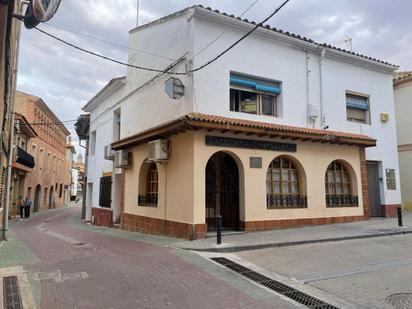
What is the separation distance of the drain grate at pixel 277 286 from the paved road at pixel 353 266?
1.45ft

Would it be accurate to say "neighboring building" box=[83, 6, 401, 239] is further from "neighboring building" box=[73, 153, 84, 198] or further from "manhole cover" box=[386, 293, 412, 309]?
"neighboring building" box=[73, 153, 84, 198]

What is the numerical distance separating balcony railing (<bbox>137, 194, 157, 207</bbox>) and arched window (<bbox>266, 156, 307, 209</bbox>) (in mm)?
4177

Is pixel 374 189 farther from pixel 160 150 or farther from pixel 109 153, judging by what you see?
pixel 109 153

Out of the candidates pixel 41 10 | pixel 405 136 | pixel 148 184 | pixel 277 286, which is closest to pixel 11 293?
pixel 277 286

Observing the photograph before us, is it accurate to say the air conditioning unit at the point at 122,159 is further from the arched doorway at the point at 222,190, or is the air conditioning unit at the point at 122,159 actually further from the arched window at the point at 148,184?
the arched doorway at the point at 222,190

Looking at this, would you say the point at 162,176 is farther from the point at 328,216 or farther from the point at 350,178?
the point at 350,178

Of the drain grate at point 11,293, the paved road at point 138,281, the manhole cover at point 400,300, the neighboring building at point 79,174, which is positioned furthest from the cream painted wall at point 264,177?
the neighboring building at point 79,174

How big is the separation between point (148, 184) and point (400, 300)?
10.2 meters

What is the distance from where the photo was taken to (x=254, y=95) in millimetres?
12234

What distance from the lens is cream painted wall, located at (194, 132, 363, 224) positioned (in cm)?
1016

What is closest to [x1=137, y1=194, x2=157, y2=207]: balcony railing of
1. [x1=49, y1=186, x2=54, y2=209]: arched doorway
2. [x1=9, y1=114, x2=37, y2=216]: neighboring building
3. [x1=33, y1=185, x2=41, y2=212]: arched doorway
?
[x1=9, y1=114, x2=37, y2=216]: neighboring building

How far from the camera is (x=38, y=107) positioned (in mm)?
32406

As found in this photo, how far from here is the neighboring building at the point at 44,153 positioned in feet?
98.1

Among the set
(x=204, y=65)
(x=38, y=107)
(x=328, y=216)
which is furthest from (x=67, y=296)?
(x=38, y=107)
